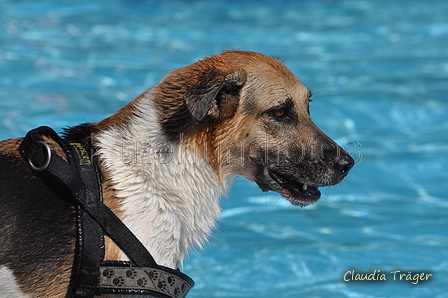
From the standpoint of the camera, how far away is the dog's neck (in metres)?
3.24

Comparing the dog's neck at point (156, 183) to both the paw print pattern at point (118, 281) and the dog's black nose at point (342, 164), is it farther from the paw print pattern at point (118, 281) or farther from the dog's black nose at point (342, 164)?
the dog's black nose at point (342, 164)

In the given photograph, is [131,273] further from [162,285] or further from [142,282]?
[162,285]

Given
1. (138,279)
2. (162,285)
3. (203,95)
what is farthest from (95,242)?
(203,95)

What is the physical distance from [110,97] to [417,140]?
4564 millimetres

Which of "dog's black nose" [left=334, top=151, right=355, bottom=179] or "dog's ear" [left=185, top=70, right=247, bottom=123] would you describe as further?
"dog's black nose" [left=334, top=151, right=355, bottom=179]

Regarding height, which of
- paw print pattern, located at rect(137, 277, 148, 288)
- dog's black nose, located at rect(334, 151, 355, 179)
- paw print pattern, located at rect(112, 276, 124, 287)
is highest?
dog's black nose, located at rect(334, 151, 355, 179)

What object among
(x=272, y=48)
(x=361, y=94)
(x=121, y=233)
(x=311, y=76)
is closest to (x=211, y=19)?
(x=272, y=48)

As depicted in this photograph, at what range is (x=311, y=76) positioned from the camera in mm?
9289

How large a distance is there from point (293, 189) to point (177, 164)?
34.8 inches

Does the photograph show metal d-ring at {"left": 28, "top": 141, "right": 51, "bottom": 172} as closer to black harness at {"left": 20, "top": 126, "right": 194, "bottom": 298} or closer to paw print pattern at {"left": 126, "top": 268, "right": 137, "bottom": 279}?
black harness at {"left": 20, "top": 126, "right": 194, "bottom": 298}

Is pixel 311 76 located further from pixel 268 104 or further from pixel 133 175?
pixel 133 175

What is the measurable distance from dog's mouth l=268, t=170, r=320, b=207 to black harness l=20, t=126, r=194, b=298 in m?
1.02

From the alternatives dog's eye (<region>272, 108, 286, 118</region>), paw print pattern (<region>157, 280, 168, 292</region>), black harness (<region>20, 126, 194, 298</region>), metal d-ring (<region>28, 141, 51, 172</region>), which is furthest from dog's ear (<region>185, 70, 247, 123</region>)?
paw print pattern (<region>157, 280, 168, 292</region>)

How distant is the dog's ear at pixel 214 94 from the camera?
3248 millimetres
